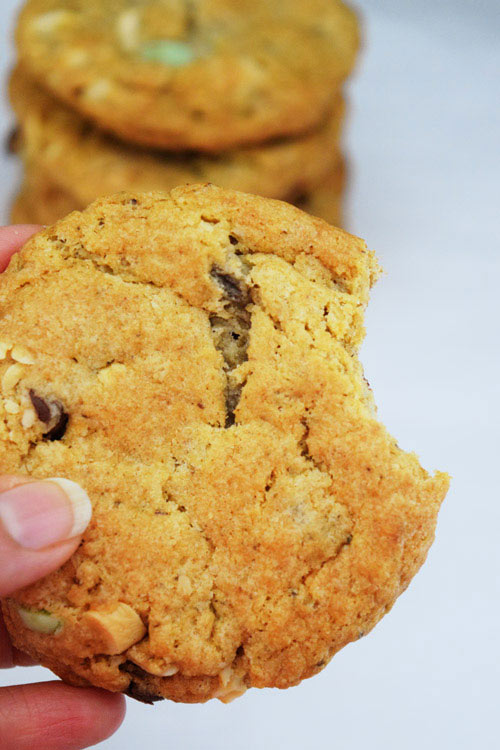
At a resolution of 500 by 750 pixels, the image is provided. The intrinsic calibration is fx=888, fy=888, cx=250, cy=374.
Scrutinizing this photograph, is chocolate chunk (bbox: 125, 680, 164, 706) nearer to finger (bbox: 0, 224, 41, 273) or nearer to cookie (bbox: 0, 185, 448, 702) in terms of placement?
cookie (bbox: 0, 185, 448, 702)

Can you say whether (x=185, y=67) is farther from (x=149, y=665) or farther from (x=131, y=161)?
(x=149, y=665)

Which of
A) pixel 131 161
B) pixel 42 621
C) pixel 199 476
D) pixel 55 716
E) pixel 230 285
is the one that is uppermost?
pixel 131 161

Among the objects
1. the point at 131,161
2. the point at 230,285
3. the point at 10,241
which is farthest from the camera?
the point at 131,161

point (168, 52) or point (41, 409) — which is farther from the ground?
point (168, 52)

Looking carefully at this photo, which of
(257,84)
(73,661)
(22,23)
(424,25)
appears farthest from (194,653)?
(424,25)

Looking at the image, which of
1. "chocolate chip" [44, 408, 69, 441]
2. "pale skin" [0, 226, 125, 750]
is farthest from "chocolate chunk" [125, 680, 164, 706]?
"chocolate chip" [44, 408, 69, 441]

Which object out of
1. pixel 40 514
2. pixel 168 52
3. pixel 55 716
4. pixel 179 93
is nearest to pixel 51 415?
pixel 40 514

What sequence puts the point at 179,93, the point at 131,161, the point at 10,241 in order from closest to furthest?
1. the point at 10,241
2. the point at 179,93
3. the point at 131,161

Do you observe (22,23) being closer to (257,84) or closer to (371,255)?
(257,84)
